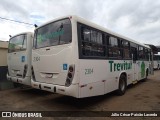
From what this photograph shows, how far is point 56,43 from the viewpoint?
6.17 m

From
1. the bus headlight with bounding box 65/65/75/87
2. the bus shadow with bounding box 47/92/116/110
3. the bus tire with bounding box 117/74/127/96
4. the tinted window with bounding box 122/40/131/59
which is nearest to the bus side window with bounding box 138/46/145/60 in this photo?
the tinted window with bounding box 122/40/131/59

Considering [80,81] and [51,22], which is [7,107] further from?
[51,22]

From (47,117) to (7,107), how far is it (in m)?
1.90

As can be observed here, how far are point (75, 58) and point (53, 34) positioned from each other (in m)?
1.48

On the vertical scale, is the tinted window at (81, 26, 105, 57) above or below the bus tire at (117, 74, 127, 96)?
above

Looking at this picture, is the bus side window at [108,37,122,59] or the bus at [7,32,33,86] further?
the bus at [7,32,33,86]

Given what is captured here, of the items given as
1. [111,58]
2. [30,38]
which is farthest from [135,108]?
[30,38]

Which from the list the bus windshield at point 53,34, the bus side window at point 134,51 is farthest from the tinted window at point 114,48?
the bus windshield at point 53,34

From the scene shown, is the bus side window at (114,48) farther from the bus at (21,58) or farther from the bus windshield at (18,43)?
the bus windshield at (18,43)

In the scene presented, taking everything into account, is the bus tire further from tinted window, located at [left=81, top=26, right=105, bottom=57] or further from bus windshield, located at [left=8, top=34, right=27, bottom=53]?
bus windshield, located at [left=8, top=34, right=27, bottom=53]

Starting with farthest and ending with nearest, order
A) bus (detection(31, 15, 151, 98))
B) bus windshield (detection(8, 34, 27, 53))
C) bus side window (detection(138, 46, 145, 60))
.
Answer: bus side window (detection(138, 46, 145, 60)), bus windshield (detection(8, 34, 27, 53)), bus (detection(31, 15, 151, 98))

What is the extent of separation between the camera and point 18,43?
8.93m

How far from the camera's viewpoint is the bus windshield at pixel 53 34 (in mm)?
5864

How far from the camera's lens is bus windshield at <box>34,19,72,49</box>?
5864 mm
